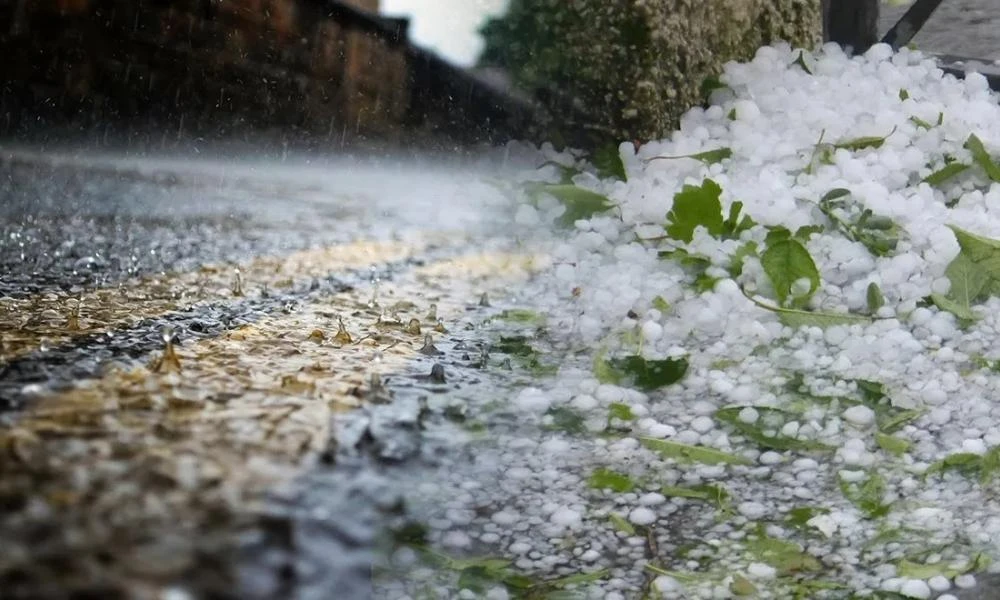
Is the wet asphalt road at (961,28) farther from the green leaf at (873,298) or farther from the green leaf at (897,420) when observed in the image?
the green leaf at (897,420)

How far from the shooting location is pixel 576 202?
50.2 inches

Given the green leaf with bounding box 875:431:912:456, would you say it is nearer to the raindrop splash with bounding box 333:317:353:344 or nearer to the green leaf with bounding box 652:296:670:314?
the green leaf with bounding box 652:296:670:314

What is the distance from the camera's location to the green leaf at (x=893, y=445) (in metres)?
0.75

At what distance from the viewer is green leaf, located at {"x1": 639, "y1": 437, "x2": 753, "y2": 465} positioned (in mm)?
736

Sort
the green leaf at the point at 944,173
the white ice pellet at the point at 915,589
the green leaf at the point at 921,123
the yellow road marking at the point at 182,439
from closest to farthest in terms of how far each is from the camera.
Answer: the yellow road marking at the point at 182,439 < the white ice pellet at the point at 915,589 < the green leaf at the point at 944,173 < the green leaf at the point at 921,123

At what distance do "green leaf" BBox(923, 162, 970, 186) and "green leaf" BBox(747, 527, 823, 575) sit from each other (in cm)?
75

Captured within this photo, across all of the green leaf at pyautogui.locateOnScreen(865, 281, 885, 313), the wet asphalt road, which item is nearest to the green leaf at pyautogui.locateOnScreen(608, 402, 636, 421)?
the green leaf at pyautogui.locateOnScreen(865, 281, 885, 313)

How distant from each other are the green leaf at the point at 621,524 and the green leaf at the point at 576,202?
0.66 meters

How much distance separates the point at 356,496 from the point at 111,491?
0.11 meters

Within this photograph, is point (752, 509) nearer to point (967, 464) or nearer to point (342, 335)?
point (967, 464)

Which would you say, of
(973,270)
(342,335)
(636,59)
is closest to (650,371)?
(342,335)

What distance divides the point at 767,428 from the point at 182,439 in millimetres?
520

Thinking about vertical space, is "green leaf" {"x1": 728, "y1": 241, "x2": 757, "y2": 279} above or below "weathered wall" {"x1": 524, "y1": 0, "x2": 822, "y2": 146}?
below

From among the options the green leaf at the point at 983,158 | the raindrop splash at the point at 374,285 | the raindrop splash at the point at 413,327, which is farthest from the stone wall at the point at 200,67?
the green leaf at the point at 983,158
